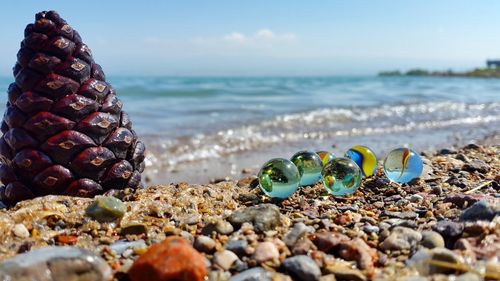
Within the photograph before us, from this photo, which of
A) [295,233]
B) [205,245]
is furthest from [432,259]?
[205,245]

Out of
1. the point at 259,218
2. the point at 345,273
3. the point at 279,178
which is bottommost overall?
the point at 345,273

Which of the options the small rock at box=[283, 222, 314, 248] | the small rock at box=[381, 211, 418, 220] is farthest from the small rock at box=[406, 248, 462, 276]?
the small rock at box=[381, 211, 418, 220]

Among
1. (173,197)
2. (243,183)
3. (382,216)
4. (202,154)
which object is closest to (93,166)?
(173,197)

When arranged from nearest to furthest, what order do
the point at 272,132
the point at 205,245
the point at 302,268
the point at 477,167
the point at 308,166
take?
the point at 302,268, the point at 205,245, the point at 308,166, the point at 477,167, the point at 272,132

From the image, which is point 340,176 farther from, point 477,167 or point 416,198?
point 477,167

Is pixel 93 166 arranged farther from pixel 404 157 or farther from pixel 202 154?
pixel 202 154

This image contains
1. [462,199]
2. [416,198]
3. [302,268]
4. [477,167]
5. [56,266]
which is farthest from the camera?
[477,167]

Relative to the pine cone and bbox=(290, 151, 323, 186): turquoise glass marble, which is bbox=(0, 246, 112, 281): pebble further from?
bbox=(290, 151, 323, 186): turquoise glass marble
